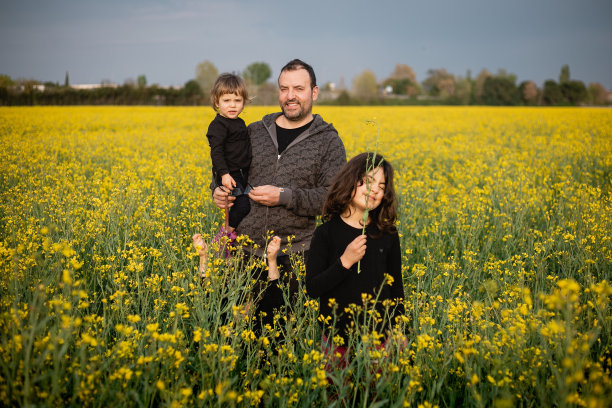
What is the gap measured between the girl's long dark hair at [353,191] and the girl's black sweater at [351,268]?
0.07m

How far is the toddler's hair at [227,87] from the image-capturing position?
3178 millimetres

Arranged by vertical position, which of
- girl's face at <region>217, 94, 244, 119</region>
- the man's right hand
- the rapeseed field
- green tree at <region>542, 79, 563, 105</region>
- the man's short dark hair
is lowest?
the rapeseed field

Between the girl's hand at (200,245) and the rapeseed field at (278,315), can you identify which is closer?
the rapeseed field at (278,315)

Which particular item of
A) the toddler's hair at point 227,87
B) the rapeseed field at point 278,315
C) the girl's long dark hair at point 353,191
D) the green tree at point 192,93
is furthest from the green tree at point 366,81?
the girl's long dark hair at point 353,191

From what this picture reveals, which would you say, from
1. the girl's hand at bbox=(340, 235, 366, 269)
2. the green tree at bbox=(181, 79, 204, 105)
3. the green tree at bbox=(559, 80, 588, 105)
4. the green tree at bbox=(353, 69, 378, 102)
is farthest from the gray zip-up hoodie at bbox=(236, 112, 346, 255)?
the green tree at bbox=(353, 69, 378, 102)

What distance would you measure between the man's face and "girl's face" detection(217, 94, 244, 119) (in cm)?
40

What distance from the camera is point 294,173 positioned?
3.05 meters

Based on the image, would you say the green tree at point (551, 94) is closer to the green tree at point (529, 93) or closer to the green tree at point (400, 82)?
the green tree at point (529, 93)

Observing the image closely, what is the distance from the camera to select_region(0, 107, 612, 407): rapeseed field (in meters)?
1.62

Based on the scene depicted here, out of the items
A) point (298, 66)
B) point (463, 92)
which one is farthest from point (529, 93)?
point (298, 66)

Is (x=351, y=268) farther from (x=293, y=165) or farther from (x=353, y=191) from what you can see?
(x=293, y=165)

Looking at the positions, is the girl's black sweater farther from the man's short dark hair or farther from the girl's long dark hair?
the man's short dark hair

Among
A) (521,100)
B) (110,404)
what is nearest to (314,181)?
(110,404)

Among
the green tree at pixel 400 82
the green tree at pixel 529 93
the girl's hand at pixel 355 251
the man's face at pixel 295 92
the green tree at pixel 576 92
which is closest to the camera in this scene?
the girl's hand at pixel 355 251
